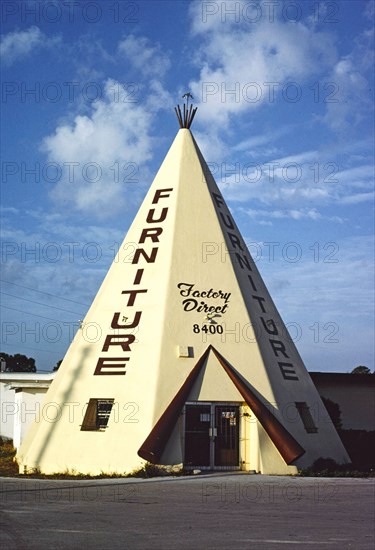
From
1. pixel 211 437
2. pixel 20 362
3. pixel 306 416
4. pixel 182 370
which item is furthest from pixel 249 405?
pixel 20 362

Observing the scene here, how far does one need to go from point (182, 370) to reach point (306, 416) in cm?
498

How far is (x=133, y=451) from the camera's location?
722 inches

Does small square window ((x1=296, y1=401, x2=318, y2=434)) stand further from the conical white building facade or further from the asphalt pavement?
the asphalt pavement

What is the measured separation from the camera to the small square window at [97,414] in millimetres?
19734

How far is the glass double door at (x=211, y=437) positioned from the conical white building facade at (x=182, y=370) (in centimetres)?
3

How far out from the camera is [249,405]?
764 inches

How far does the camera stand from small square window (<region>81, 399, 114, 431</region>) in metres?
19.7

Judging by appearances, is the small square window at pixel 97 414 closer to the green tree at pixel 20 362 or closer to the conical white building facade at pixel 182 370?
the conical white building facade at pixel 182 370

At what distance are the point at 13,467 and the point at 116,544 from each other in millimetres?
14608

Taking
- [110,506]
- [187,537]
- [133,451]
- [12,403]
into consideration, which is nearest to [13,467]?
[133,451]

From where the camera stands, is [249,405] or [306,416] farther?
[306,416]

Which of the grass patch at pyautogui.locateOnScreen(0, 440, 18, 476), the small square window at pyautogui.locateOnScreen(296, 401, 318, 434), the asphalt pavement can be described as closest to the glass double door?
the asphalt pavement

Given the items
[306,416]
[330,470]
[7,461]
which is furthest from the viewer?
[7,461]

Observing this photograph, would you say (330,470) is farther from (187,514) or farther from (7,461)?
(7,461)
